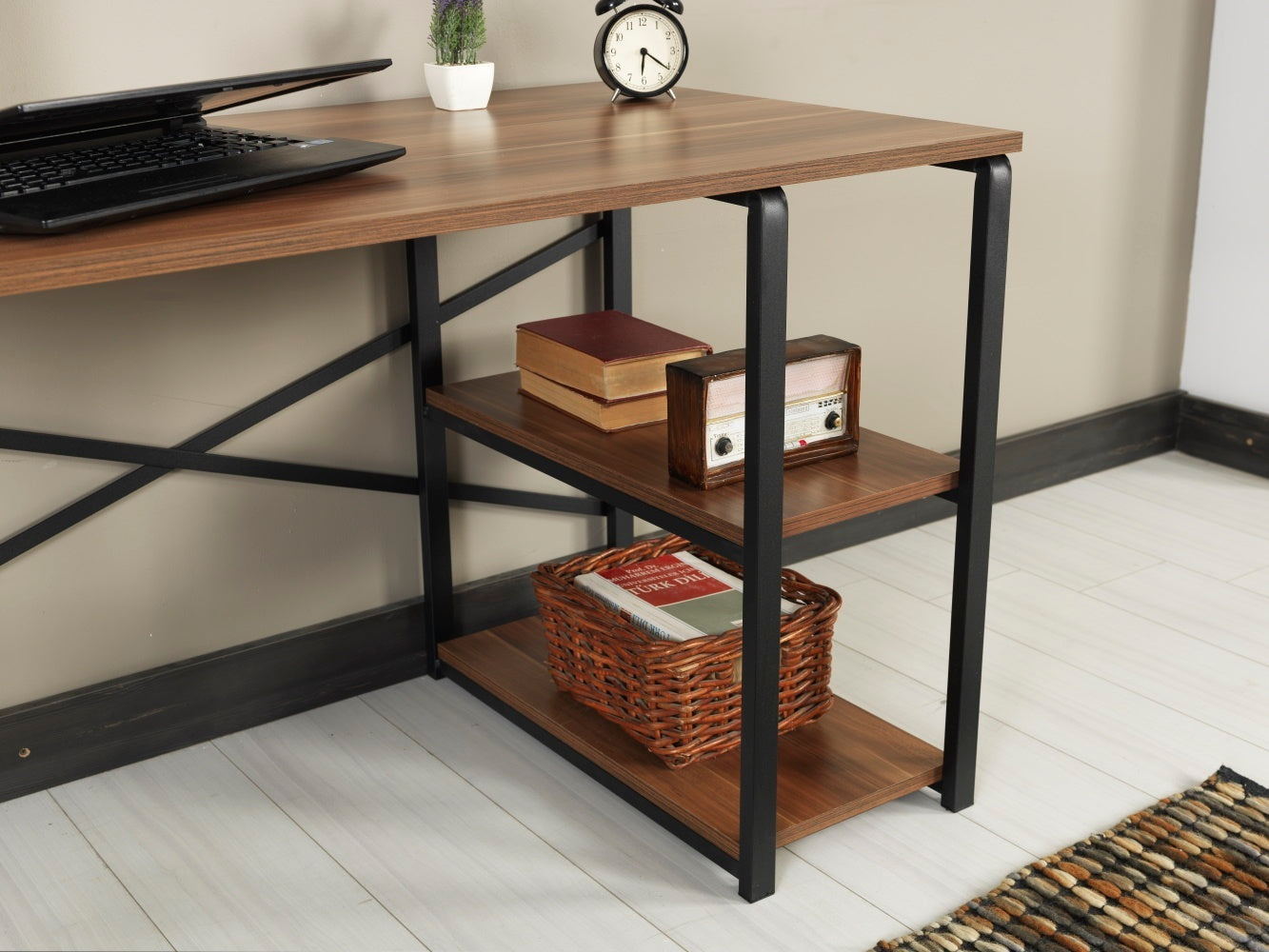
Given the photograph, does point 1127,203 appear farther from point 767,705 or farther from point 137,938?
point 137,938

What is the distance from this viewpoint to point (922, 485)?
1681 mm

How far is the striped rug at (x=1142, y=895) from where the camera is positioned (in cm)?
159

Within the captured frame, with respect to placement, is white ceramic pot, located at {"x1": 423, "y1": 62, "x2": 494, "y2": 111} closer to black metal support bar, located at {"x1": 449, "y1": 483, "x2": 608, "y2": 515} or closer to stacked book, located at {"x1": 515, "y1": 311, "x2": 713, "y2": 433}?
stacked book, located at {"x1": 515, "y1": 311, "x2": 713, "y2": 433}

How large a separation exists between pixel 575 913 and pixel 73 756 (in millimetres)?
782

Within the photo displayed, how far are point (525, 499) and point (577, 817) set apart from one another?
2.03 feet

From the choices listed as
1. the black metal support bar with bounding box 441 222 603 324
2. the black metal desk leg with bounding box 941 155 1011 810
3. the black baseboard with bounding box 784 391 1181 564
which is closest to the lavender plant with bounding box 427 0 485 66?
the black metal support bar with bounding box 441 222 603 324

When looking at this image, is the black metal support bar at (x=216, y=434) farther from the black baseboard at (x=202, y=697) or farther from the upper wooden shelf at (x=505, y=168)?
the upper wooden shelf at (x=505, y=168)

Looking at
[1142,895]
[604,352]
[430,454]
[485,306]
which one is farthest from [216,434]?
[1142,895]

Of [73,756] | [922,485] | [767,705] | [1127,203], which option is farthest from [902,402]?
[73,756]

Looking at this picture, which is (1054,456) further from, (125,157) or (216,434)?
(125,157)

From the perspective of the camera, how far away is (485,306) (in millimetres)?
2178

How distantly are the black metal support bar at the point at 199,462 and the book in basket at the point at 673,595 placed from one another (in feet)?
1.24

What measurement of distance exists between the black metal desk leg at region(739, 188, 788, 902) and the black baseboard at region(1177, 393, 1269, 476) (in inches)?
75.8

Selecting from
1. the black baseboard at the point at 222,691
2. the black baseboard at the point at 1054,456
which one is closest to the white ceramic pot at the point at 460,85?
the black baseboard at the point at 222,691
